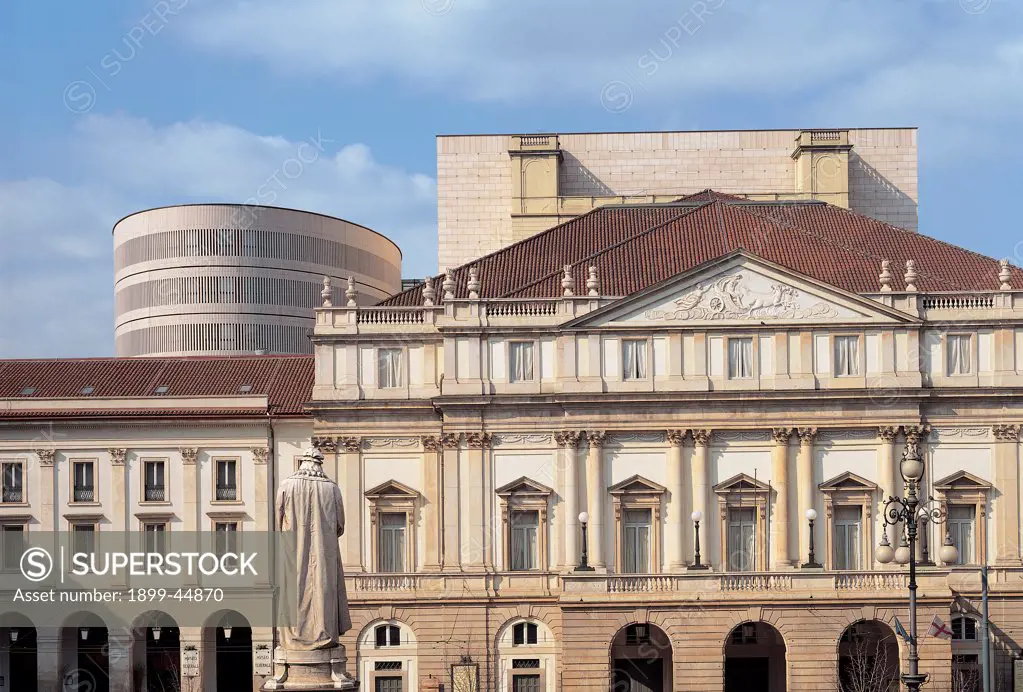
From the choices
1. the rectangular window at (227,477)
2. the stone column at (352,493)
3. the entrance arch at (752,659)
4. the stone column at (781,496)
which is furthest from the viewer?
the rectangular window at (227,477)

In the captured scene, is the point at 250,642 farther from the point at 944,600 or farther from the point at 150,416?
the point at 944,600

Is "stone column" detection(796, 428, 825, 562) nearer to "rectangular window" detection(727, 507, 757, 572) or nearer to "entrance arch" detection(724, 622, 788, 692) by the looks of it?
"rectangular window" detection(727, 507, 757, 572)

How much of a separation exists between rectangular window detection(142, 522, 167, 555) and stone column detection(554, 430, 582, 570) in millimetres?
19261

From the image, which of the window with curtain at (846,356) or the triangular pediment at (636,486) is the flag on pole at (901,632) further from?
the triangular pediment at (636,486)

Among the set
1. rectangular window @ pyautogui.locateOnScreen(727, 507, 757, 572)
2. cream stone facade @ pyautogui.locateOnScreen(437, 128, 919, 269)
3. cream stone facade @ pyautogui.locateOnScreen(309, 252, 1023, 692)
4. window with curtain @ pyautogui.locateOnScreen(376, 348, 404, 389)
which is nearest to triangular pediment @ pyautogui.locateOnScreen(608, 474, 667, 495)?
cream stone facade @ pyautogui.locateOnScreen(309, 252, 1023, 692)

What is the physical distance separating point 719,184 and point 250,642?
136 feet

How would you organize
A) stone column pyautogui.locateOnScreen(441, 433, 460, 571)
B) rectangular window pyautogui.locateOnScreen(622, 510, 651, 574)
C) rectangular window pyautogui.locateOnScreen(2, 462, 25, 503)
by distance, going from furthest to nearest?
rectangular window pyautogui.locateOnScreen(2, 462, 25, 503) → stone column pyautogui.locateOnScreen(441, 433, 460, 571) → rectangular window pyautogui.locateOnScreen(622, 510, 651, 574)

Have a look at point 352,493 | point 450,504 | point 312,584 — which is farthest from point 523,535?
point 312,584

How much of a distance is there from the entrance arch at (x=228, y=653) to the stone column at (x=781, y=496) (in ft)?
80.6

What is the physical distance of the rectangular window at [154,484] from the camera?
8244cm

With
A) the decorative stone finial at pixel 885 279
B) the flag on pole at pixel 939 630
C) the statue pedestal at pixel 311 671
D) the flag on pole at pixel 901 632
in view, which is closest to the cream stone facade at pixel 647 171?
the decorative stone finial at pixel 885 279

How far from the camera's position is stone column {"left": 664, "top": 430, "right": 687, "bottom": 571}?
7525cm

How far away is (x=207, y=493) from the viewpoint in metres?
82.3

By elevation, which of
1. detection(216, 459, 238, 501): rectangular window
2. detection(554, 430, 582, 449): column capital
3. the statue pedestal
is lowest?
the statue pedestal
